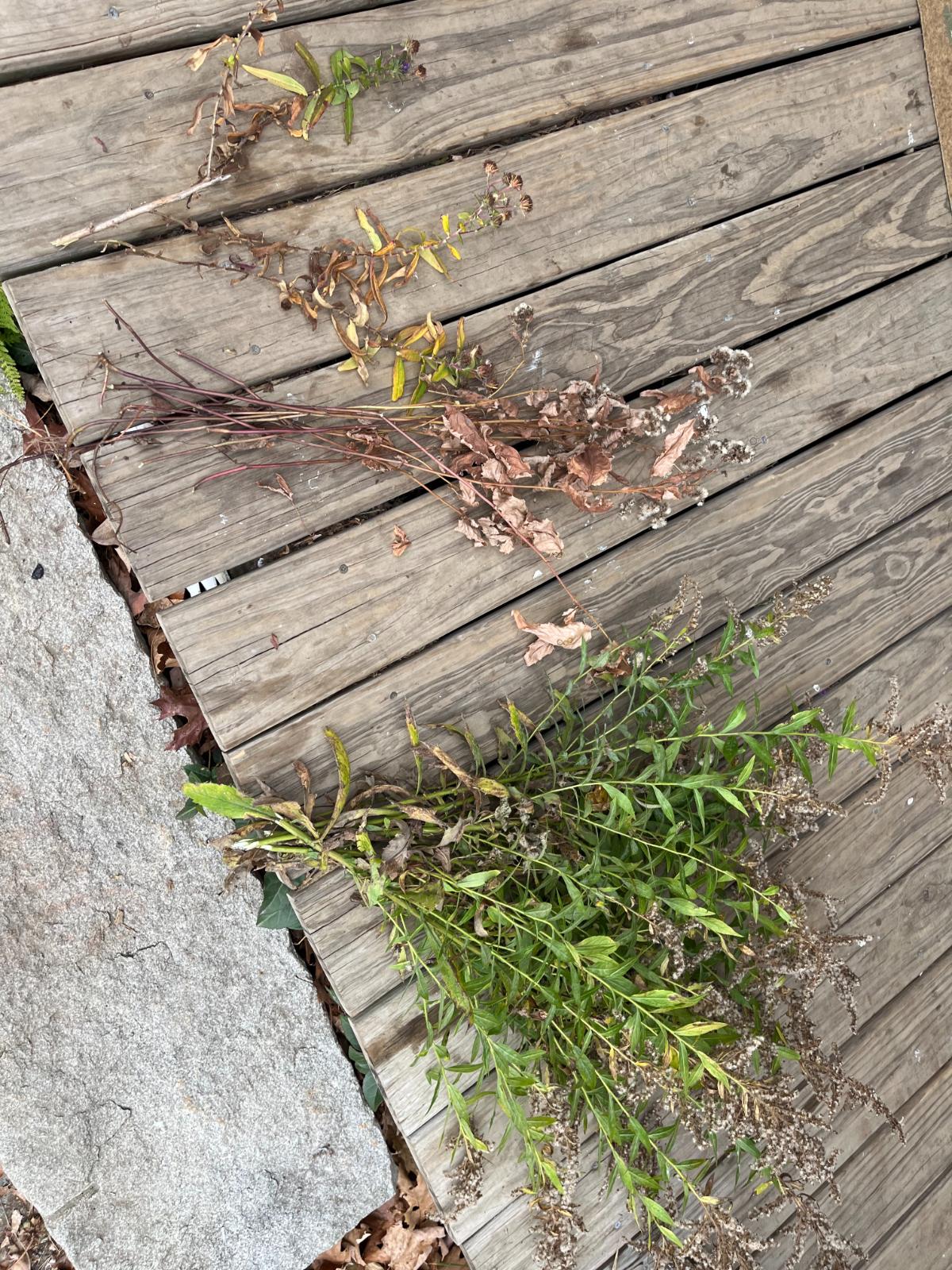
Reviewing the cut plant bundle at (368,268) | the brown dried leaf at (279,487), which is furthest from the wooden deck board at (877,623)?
the brown dried leaf at (279,487)

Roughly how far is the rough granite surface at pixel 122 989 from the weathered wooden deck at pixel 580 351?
0.40 meters

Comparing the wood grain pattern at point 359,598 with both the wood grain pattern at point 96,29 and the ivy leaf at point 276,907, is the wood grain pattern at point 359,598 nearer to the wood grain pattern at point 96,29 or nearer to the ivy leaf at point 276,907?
the ivy leaf at point 276,907

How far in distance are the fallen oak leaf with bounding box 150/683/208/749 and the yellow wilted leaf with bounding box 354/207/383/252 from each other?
3.74 ft

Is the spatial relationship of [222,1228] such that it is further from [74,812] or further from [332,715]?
[332,715]

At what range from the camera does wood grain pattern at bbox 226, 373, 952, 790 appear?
7.04 ft

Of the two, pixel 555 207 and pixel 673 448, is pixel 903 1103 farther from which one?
pixel 555 207

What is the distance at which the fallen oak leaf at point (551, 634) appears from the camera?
2.14m

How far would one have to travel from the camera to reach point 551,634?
216 centimetres

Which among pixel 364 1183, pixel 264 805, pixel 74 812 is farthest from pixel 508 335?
pixel 364 1183

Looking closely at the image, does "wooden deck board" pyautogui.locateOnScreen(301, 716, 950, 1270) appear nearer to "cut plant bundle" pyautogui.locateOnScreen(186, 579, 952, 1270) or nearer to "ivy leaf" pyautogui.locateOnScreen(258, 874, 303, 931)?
"cut plant bundle" pyautogui.locateOnScreen(186, 579, 952, 1270)

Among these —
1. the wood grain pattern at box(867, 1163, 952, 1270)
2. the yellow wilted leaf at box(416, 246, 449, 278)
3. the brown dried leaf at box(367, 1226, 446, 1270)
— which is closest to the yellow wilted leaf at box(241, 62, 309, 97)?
the yellow wilted leaf at box(416, 246, 449, 278)

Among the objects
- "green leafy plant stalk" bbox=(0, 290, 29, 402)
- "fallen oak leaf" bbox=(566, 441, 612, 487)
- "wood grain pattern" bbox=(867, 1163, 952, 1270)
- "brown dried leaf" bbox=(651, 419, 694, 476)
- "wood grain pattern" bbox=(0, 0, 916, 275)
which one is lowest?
"wood grain pattern" bbox=(867, 1163, 952, 1270)

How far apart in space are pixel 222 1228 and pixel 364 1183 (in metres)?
0.38

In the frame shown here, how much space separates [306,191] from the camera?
211 cm
